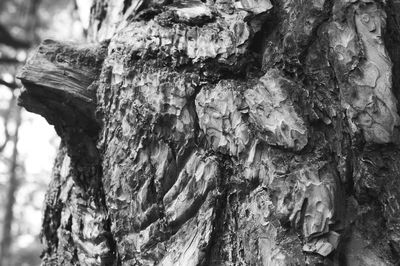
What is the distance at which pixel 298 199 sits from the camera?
1.07m

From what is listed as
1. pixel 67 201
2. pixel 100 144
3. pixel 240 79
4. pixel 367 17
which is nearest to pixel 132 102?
pixel 100 144

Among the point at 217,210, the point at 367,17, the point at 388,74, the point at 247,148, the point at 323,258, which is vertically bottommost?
the point at 323,258

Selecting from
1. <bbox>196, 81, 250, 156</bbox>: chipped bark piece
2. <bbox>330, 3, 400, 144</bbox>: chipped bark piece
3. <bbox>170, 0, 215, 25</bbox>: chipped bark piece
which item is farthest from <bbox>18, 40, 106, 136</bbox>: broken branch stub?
<bbox>330, 3, 400, 144</bbox>: chipped bark piece

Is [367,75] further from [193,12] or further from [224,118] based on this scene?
[193,12]

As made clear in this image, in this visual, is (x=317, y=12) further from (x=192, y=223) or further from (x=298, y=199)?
(x=192, y=223)

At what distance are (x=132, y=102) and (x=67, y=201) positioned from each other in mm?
485

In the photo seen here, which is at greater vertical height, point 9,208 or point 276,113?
point 276,113

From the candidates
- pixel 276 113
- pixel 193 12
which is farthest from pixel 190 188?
pixel 193 12

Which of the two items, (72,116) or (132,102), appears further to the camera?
(72,116)

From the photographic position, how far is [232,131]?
1.19m

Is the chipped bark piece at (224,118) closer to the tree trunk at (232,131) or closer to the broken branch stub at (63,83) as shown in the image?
the tree trunk at (232,131)

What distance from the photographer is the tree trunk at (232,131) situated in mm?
1078

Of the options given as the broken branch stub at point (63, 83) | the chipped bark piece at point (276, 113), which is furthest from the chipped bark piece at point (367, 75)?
the broken branch stub at point (63, 83)

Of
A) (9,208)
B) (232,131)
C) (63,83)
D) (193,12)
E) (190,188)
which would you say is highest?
(193,12)
